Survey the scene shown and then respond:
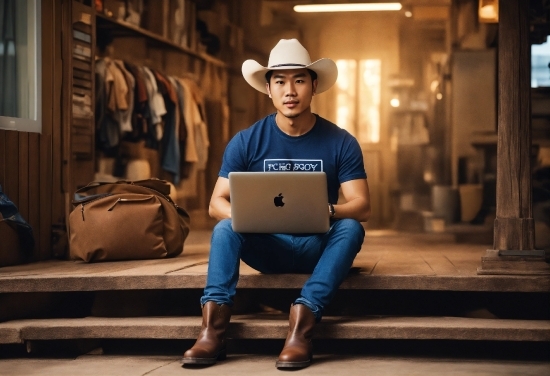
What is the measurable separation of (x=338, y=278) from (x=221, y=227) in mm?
513

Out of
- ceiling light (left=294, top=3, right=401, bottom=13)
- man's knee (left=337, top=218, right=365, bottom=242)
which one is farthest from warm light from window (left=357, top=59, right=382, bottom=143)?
man's knee (left=337, top=218, right=365, bottom=242)

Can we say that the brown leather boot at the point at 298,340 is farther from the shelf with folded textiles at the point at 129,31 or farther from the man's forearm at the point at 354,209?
the shelf with folded textiles at the point at 129,31

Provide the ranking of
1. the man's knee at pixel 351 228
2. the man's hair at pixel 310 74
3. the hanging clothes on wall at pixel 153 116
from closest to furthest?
the man's knee at pixel 351 228 → the man's hair at pixel 310 74 → the hanging clothes on wall at pixel 153 116

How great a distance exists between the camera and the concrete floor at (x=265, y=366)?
3.34m

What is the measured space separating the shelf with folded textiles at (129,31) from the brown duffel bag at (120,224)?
2014 millimetres

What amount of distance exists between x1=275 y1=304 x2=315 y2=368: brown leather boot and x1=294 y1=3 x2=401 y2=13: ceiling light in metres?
7.08

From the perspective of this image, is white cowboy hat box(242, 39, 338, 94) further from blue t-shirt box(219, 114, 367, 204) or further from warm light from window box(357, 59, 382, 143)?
warm light from window box(357, 59, 382, 143)

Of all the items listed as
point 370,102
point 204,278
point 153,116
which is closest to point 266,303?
point 204,278

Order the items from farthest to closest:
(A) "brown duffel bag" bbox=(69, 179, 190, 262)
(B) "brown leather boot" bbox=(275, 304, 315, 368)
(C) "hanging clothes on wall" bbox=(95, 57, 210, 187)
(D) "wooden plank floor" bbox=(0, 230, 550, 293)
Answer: (C) "hanging clothes on wall" bbox=(95, 57, 210, 187) < (A) "brown duffel bag" bbox=(69, 179, 190, 262) < (D) "wooden plank floor" bbox=(0, 230, 550, 293) < (B) "brown leather boot" bbox=(275, 304, 315, 368)

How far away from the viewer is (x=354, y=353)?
150 inches

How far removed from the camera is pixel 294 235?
12.2ft

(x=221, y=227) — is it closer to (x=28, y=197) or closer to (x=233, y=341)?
(x=233, y=341)

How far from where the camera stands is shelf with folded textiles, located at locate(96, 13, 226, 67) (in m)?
6.41

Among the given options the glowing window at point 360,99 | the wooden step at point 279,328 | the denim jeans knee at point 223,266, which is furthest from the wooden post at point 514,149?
the glowing window at point 360,99
